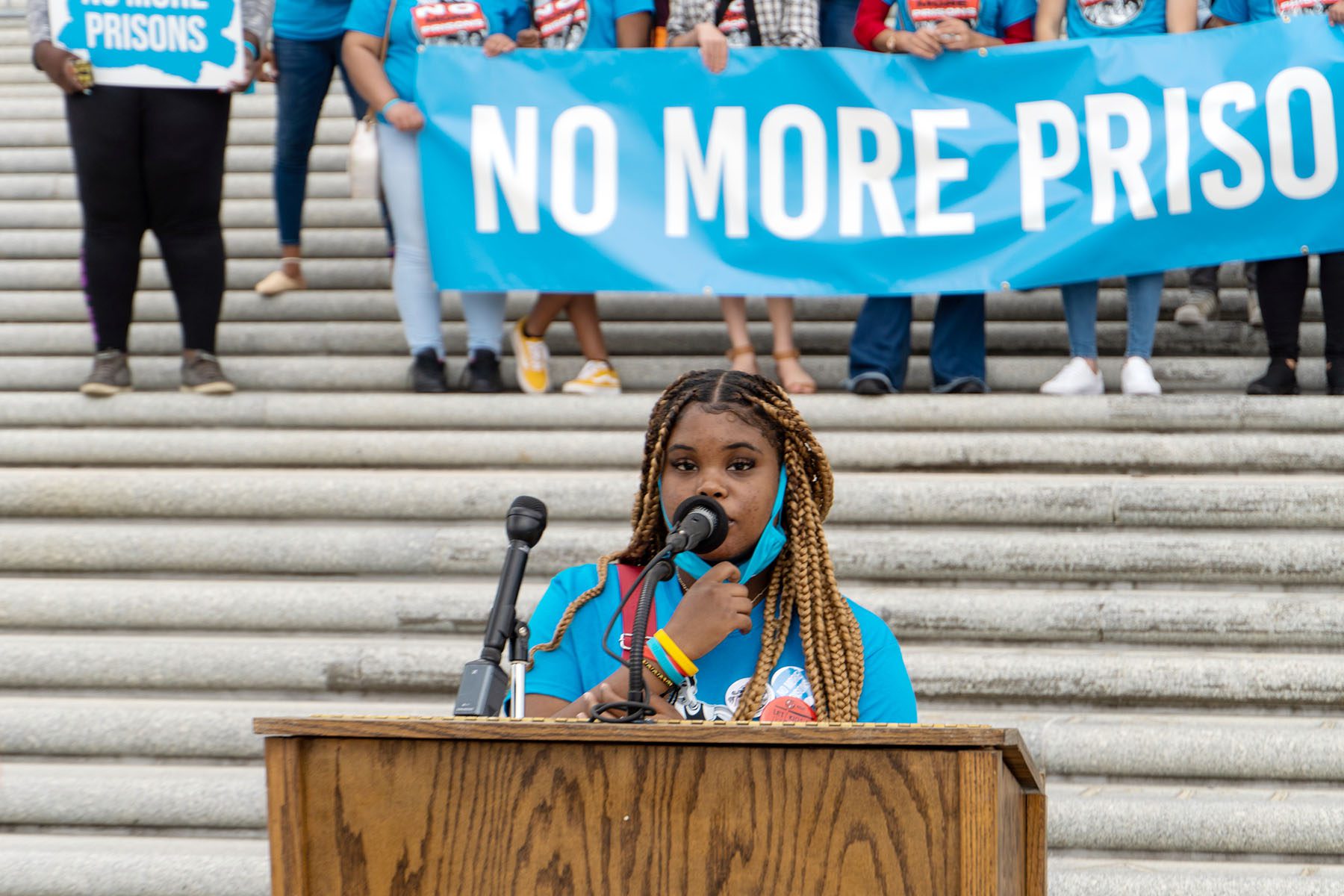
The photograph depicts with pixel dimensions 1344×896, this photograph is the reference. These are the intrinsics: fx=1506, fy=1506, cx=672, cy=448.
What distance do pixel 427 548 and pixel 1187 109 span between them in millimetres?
3461

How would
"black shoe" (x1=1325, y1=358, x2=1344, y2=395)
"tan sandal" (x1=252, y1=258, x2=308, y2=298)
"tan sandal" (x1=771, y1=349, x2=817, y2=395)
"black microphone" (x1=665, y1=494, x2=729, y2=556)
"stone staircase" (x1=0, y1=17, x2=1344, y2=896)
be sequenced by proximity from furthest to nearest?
"tan sandal" (x1=252, y1=258, x2=308, y2=298) < "tan sandal" (x1=771, y1=349, x2=817, y2=395) < "black shoe" (x1=1325, y1=358, x2=1344, y2=395) < "stone staircase" (x1=0, y1=17, x2=1344, y2=896) < "black microphone" (x1=665, y1=494, x2=729, y2=556)

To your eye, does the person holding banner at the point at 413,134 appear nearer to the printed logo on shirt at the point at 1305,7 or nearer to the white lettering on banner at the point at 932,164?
the white lettering on banner at the point at 932,164

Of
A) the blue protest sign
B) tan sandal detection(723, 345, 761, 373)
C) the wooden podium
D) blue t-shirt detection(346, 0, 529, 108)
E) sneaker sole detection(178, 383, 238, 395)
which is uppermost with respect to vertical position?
blue t-shirt detection(346, 0, 529, 108)

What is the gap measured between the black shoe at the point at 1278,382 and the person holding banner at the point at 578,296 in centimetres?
248

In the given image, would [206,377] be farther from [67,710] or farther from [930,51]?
[930,51]

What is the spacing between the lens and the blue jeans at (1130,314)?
5871 millimetres

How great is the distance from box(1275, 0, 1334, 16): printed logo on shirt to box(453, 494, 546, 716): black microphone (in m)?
4.94

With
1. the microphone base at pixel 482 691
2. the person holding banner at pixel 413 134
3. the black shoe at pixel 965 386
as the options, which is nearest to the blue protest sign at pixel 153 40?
the person holding banner at pixel 413 134

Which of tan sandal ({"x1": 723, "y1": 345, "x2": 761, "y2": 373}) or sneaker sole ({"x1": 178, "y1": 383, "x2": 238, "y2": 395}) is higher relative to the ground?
tan sandal ({"x1": 723, "y1": 345, "x2": 761, "y2": 373})

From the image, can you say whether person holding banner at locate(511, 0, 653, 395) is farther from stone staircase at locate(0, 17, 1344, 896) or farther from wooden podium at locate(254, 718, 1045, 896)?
wooden podium at locate(254, 718, 1045, 896)

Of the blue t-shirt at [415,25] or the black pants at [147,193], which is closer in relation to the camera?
the black pants at [147,193]

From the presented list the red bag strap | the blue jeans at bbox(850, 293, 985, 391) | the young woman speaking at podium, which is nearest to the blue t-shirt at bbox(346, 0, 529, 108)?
the blue jeans at bbox(850, 293, 985, 391)

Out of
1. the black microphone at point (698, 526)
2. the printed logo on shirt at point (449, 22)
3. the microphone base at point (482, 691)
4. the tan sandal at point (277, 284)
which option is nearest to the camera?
the microphone base at point (482, 691)

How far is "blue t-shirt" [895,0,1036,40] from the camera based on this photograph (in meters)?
6.15
